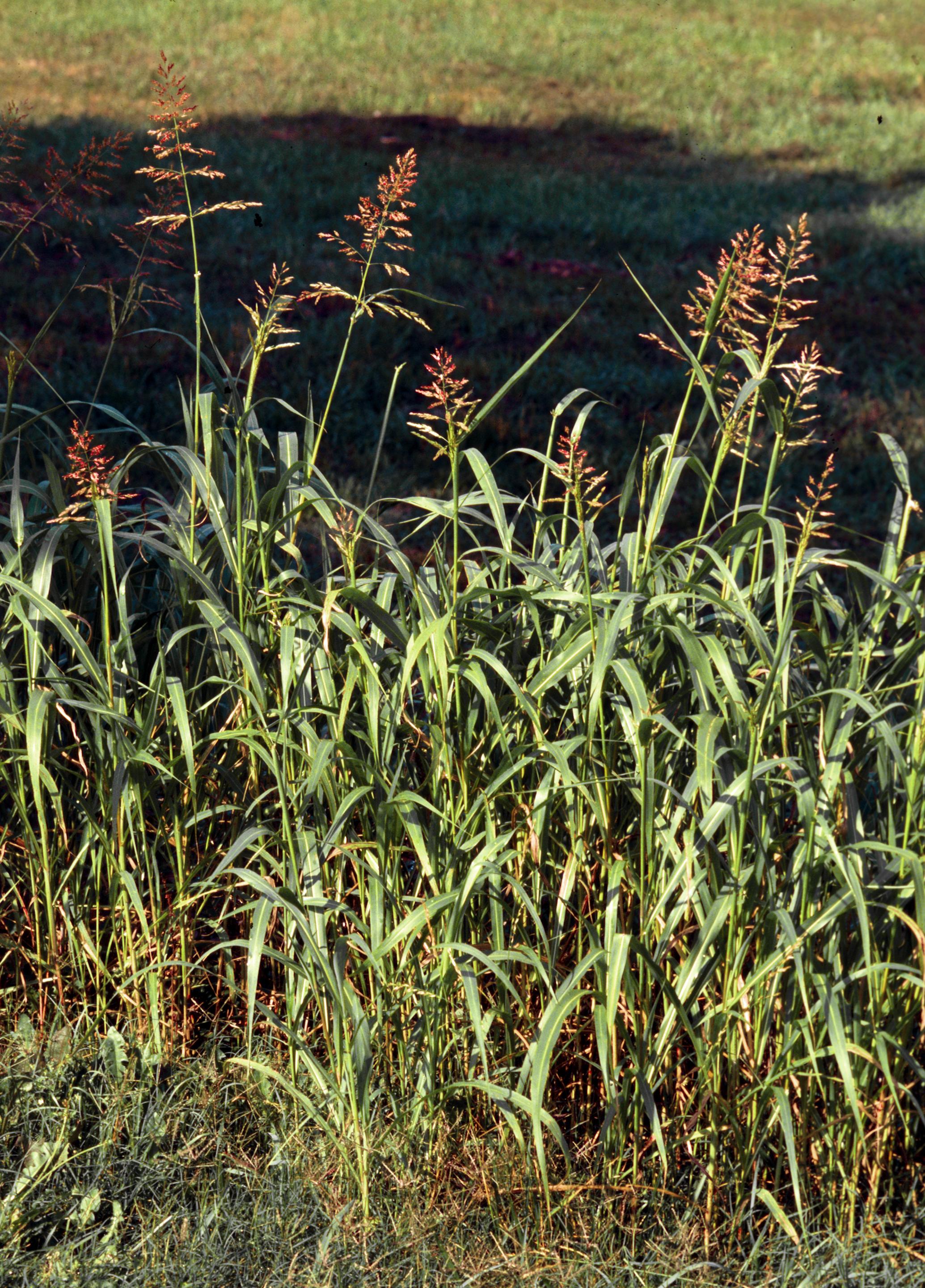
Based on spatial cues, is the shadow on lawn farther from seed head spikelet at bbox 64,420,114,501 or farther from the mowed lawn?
seed head spikelet at bbox 64,420,114,501

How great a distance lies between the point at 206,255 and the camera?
964cm

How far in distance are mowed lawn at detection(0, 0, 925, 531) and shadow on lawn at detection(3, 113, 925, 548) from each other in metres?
0.03

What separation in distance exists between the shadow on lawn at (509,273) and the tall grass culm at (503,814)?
3.04m

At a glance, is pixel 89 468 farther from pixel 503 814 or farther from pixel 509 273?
pixel 509 273

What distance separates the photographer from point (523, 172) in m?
12.8

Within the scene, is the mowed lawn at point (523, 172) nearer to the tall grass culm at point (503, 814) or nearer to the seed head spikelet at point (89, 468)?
the tall grass culm at point (503, 814)

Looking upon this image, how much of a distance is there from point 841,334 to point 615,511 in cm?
350

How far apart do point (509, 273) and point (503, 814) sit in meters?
7.99

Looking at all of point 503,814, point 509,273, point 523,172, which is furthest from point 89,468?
point 523,172

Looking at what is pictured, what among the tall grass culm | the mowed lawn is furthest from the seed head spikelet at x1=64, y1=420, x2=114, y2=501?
the mowed lawn

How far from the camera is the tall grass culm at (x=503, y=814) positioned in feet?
6.45

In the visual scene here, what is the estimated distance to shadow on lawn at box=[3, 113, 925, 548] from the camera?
7012mm

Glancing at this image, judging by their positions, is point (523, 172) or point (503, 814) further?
point (523, 172)

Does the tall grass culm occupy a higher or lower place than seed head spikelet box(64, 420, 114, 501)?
lower
